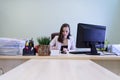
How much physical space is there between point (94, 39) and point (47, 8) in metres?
2.39

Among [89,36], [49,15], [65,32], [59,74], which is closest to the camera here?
[59,74]

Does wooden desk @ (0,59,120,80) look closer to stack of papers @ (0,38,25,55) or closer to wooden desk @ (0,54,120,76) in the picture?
wooden desk @ (0,54,120,76)

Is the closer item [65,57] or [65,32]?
[65,57]

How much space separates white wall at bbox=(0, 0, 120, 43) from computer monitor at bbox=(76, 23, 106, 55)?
2.09 m

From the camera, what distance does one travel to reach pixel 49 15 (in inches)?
185

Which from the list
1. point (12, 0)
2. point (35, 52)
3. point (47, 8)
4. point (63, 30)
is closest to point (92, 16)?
point (47, 8)

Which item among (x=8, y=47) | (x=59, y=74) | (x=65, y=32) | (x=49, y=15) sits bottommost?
(x=59, y=74)

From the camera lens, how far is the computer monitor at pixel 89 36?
2.44m

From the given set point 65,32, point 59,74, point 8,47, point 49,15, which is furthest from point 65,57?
point 49,15

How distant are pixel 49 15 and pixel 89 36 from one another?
7.72 feet

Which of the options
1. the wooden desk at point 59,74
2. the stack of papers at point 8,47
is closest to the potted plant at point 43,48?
the stack of papers at point 8,47

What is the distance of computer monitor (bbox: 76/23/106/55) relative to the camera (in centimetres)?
244

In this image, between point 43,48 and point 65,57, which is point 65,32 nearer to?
point 43,48

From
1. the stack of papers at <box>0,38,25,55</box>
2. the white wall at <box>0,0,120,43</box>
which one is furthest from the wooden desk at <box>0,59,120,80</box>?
the white wall at <box>0,0,120,43</box>
